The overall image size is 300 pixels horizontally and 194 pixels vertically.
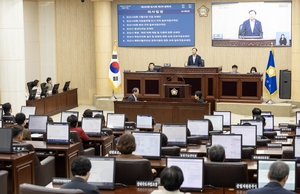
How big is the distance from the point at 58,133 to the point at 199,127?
115 inches

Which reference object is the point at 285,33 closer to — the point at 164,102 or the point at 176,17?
the point at 176,17

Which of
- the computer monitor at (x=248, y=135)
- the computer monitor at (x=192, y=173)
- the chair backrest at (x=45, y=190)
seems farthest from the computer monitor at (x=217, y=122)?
the chair backrest at (x=45, y=190)

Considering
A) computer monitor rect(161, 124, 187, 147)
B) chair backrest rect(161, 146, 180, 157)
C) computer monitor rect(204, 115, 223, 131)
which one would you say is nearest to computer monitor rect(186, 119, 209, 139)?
computer monitor rect(204, 115, 223, 131)

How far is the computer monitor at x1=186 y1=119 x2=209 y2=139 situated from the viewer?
447 inches

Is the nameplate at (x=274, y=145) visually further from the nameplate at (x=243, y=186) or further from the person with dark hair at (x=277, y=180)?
the person with dark hair at (x=277, y=180)

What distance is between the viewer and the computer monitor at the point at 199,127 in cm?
1134

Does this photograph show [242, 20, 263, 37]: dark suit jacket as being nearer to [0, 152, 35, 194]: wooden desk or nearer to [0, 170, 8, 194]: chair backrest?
[0, 152, 35, 194]: wooden desk

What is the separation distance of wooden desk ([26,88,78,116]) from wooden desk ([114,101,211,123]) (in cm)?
325

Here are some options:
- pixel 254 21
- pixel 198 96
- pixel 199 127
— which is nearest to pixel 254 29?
pixel 254 21

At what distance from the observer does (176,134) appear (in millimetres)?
10078

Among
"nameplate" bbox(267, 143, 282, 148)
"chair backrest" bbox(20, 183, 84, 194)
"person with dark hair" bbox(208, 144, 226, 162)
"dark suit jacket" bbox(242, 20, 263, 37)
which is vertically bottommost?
"nameplate" bbox(267, 143, 282, 148)

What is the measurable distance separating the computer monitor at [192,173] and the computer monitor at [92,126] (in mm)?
4826

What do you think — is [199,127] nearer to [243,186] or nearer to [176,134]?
[176,134]

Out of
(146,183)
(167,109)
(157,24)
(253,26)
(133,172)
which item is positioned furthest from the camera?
(157,24)
